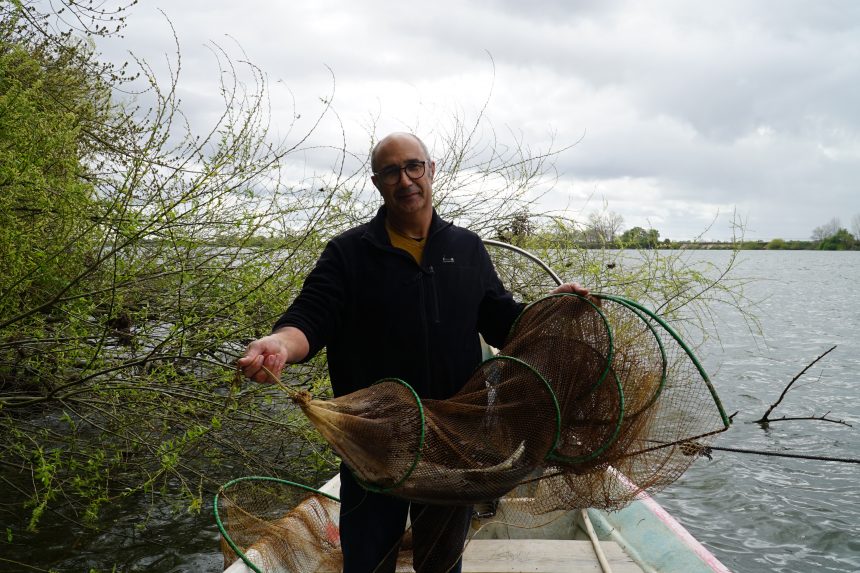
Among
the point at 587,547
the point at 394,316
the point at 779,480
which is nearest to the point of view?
the point at 394,316

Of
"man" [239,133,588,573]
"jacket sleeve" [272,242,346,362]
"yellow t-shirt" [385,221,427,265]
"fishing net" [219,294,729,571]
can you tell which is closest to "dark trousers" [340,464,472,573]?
"man" [239,133,588,573]

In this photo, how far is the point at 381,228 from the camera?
2.87m

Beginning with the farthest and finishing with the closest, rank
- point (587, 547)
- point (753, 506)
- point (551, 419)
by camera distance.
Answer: point (753, 506), point (587, 547), point (551, 419)

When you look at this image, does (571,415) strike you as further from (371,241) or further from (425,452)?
(371,241)

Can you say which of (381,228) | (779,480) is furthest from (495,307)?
(779,480)

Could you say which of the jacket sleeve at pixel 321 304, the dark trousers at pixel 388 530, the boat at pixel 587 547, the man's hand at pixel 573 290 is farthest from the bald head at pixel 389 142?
the boat at pixel 587 547

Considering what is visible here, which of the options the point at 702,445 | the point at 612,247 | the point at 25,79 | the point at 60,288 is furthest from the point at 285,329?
the point at 612,247

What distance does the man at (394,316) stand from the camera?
8.91 ft

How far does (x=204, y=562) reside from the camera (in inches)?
252

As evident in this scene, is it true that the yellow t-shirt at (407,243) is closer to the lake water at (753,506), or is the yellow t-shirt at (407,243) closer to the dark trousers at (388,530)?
the dark trousers at (388,530)

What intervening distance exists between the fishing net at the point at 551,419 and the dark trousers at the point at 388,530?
0.93 feet

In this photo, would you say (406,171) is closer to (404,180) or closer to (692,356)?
(404,180)

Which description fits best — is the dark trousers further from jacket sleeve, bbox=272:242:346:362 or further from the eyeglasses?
the eyeglasses

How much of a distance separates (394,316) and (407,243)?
34 centimetres
